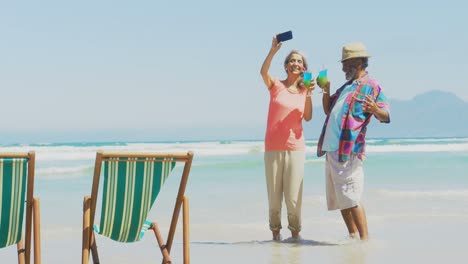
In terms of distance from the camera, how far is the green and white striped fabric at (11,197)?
4.11 meters

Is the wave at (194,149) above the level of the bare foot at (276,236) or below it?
below

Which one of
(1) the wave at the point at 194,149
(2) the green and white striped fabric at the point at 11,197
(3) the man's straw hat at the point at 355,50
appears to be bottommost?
(1) the wave at the point at 194,149

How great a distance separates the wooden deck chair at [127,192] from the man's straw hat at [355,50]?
214 cm

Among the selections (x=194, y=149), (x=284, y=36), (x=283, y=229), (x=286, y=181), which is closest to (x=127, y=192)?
(x=286, y=181)

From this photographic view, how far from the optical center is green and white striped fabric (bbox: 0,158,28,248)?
13.5 ft

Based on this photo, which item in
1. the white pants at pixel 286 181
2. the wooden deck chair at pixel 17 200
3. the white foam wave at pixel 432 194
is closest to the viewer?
the wooden deck chair at pixel 17 200

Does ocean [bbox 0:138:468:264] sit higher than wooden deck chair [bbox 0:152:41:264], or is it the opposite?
wooden deck chair [bbox 0:152:41:264]

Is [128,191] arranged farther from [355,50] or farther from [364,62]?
[364,62]

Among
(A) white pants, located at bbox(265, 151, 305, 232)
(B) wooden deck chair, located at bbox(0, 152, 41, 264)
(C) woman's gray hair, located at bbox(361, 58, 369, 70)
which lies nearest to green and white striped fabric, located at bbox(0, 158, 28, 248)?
(B) wooden deck chair, located at bbox(0, 152, 41, 264)

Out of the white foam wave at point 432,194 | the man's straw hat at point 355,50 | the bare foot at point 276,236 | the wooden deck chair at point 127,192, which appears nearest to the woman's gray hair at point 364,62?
the man's straw hat at point 355,50

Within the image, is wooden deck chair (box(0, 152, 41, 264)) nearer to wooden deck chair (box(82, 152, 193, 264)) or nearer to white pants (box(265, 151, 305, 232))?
wooden deck chair (box(82, 152, 193, 264))

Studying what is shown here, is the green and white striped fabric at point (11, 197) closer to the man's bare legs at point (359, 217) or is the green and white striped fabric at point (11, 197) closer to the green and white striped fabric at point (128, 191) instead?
the green and white striped fabric at point (128, 191)

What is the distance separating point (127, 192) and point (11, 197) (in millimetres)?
668

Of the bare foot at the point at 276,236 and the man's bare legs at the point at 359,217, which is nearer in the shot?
the man's bare legs at the point at 359,217
